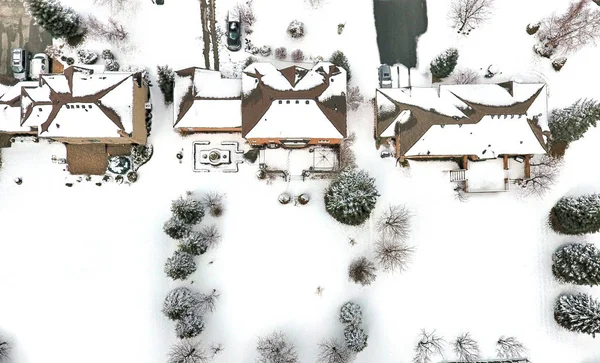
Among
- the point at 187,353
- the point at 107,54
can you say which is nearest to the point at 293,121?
the point at 107,54

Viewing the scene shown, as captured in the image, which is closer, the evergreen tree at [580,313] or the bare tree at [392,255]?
the evergreen tree at [580,313]

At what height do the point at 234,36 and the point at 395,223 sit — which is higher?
the point at 234,36

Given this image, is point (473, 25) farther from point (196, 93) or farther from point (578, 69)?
point (196, 93)

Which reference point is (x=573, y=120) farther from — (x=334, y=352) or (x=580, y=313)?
(x=334, y=352)

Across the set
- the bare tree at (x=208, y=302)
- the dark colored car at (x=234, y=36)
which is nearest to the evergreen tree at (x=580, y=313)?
the bare tree at (x=208, y=302)

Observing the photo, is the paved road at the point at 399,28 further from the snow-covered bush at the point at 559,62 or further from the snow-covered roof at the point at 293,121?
the snow-covered bush at the point at 559,62
